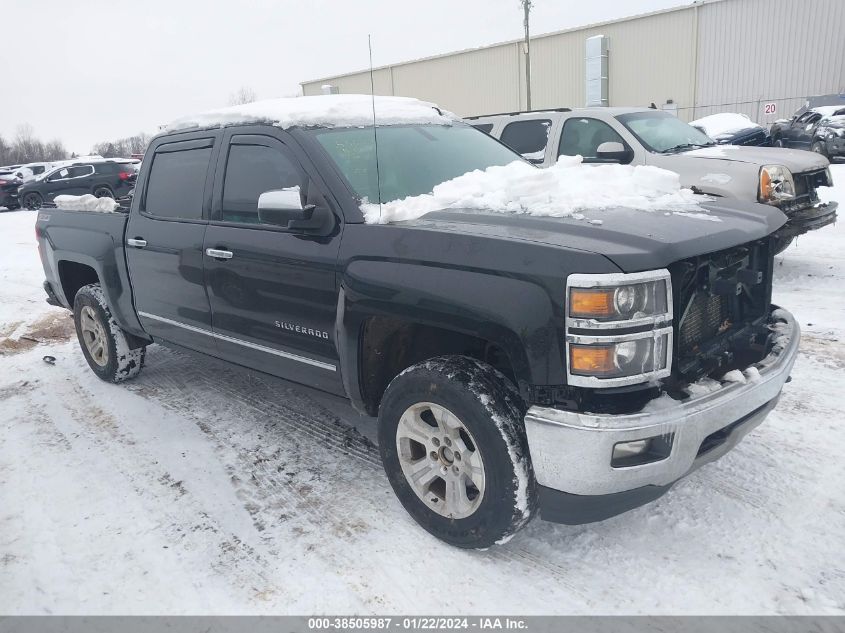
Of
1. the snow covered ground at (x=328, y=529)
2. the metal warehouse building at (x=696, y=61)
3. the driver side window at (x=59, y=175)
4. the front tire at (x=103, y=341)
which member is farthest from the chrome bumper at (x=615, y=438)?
the metal warehouse building at (x=696, y=61)

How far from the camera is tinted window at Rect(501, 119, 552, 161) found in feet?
24.7

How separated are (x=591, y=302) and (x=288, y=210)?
149 centimetres

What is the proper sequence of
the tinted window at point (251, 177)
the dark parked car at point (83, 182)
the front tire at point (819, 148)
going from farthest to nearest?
the dark parked car at point (83, 182) → the front tire at point (819, 148) → the tinted window at point (251, 177)

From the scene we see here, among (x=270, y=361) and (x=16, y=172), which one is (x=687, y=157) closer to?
(x=270, y=361)

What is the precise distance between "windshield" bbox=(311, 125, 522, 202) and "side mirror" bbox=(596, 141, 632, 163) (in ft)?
8.08

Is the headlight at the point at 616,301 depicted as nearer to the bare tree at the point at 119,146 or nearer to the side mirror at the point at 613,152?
the side mirror at the point at 613,152

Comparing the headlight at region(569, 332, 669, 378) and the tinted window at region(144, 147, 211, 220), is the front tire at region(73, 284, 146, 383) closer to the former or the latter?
the tinted window at region(144, 147, 211, 220)

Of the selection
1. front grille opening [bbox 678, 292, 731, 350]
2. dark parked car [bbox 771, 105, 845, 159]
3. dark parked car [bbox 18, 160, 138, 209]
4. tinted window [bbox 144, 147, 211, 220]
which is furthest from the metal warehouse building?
front grille opening [bbox 678, 292, 731, 350]

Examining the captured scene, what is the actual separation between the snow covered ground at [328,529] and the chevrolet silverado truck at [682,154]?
7.86 feet

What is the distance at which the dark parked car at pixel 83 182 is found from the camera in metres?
21.3

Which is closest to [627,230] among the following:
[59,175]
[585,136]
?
[585,136]

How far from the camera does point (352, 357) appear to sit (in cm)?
304

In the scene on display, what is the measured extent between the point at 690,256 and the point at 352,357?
5.01 feet

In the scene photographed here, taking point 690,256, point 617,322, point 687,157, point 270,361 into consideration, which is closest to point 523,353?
point 617,322
